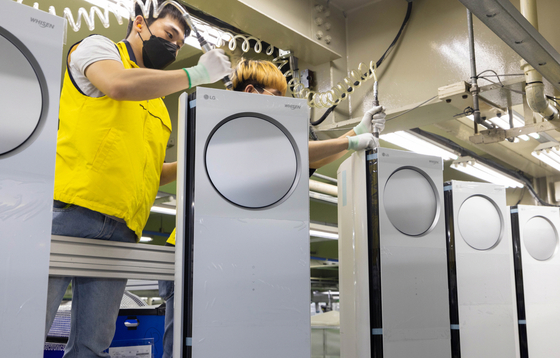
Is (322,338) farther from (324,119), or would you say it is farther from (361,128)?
(361,128)

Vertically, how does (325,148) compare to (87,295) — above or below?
above

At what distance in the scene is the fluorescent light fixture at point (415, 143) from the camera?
3.85 meters

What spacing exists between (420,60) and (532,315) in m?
1.46

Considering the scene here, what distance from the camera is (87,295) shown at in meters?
1.30

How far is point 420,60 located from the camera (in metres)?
2.63

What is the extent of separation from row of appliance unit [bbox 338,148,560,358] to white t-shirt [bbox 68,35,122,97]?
2.95 feet

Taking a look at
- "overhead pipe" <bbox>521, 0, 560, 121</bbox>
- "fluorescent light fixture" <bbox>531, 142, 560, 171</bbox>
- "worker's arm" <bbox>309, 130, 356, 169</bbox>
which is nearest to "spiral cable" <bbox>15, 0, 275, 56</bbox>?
"worker's arm" <bbox>309, 130, 356, 169</bbox>

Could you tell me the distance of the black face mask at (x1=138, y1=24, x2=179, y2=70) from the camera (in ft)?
5.10

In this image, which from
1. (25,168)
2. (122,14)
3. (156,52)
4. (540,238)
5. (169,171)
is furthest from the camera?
(540,238)

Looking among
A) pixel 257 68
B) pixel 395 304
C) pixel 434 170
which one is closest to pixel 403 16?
pixel 434 170

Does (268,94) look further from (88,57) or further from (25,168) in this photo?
(25,168)

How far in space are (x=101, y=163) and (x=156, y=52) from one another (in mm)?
436

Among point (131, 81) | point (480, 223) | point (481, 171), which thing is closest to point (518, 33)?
point (480, 223)

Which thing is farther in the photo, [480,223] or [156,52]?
[480,223]
